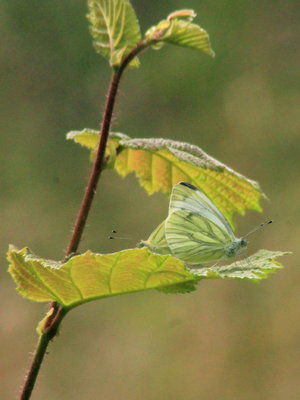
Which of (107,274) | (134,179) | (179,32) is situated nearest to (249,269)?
(107,274)

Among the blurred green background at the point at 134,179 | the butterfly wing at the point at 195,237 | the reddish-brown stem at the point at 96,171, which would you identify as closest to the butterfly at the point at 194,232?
the butterfly wing at the point at 195,237

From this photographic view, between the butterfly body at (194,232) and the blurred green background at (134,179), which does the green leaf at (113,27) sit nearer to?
the butterfly body at (194,232)

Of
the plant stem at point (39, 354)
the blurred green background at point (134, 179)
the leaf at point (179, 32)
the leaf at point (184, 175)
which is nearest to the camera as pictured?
the plant stem at point (39, 354)

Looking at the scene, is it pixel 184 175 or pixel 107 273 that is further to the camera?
pixel 184 175

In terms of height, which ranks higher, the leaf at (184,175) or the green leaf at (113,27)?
the green leaf at (113,27)

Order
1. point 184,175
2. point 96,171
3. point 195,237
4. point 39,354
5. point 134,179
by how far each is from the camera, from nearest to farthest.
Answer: point 39,354 → point 96,171 → point 195,237 → point 184,175 → point 134,179

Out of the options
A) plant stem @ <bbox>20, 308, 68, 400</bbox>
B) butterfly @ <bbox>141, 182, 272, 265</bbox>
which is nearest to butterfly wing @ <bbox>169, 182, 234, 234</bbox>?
butterfly @ <bbox>141, 182, 272, 265</bbox>

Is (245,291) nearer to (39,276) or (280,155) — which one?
(280,155)

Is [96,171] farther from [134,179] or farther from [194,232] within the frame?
[134,179]

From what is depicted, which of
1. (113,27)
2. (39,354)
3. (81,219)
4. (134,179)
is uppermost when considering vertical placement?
(134,179)
